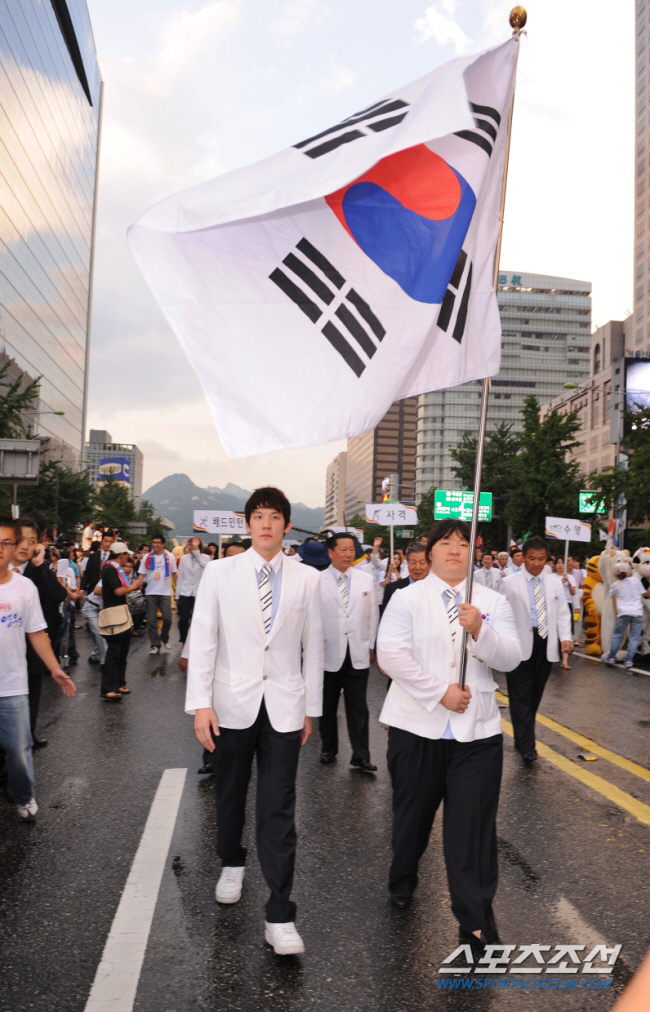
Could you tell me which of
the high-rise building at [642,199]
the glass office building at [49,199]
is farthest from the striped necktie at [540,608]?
the high-rise building at [642,199]

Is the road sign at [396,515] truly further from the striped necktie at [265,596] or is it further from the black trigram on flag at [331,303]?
the black trigram on flag at [331,303]

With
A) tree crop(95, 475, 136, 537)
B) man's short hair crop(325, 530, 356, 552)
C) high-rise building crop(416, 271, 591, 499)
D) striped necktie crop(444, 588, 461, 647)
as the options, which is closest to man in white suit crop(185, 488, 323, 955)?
striped necktie crop(444, 588, 461, 647)

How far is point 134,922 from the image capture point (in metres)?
4.02

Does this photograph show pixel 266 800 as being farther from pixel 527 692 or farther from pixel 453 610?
pixel 527 692

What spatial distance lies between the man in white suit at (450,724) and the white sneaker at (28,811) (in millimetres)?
2563

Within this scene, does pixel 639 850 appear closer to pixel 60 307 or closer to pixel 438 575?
pixel 438 575

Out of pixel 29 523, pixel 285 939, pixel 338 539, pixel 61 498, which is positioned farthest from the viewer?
pixel 61 498

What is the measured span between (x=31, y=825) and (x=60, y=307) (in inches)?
3505

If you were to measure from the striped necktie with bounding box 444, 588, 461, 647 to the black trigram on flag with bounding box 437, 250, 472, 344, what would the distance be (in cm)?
120

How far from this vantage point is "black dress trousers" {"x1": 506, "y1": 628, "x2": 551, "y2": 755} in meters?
7.51

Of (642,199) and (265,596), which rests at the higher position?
(642,199)

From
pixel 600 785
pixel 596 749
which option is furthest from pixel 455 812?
pixel 596 749

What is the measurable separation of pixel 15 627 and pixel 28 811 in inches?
46.0

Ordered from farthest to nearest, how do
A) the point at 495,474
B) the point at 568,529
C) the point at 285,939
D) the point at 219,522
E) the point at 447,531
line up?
the point at 495,474 < the point at 219,522 < the point at 568,529 < the point at 447,531 < the point at 285,939
